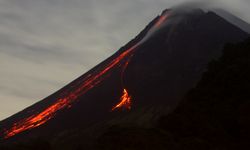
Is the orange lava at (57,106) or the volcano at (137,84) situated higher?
the orange lava at (57,106)

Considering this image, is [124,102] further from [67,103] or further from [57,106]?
[57,106]

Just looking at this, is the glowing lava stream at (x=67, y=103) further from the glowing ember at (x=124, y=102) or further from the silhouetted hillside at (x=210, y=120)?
the silhouetted hillside at (x=210, y=120)

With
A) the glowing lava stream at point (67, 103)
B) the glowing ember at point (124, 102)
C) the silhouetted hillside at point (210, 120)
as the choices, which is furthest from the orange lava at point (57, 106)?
the silhouetted hillside at point (210, 120)

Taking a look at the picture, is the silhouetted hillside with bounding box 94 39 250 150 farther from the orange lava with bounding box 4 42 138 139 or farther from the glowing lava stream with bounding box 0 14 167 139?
the orange lava with bounding box 4 42 138 139

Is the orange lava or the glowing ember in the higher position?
the orange lava

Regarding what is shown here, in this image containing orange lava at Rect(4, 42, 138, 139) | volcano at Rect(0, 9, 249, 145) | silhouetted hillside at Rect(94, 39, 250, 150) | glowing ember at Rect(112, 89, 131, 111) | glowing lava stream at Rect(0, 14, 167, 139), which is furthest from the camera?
orange lava at Rect(4, 42, 138, 139)

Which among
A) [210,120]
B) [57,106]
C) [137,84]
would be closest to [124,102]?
[137,84]

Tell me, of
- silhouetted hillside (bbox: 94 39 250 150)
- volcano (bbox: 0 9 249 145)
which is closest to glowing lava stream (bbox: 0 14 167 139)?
volcano (bbox: 0 9 249 145)

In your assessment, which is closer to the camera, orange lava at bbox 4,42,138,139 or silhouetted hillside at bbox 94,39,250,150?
silhouetted hillside at bbox 94,39,250,150
